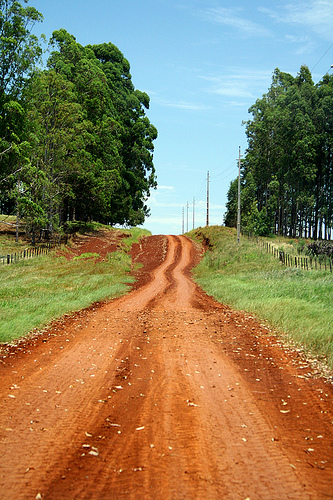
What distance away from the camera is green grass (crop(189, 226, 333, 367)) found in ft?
33.5

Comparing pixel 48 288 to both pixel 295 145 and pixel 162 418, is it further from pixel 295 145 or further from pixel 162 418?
pixel 295 145

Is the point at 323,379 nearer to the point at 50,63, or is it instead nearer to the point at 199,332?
the point at 199,332

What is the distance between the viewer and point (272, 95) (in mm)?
60438

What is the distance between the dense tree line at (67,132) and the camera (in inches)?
1045

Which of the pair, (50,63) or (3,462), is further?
(50,63)

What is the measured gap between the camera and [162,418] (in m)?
5.59

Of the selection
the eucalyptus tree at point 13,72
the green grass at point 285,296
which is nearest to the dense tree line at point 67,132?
the eucalyptus tree at point 13,72

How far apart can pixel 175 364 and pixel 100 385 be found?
187cm

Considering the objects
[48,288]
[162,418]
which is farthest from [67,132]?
[162,418]

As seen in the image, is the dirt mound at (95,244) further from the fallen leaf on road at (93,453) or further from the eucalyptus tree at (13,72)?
the fallen leaf on road at (93,453)

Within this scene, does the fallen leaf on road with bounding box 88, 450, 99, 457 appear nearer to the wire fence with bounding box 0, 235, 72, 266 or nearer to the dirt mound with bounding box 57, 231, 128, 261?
the wire fence with bounding box 0, 235, 72, 266

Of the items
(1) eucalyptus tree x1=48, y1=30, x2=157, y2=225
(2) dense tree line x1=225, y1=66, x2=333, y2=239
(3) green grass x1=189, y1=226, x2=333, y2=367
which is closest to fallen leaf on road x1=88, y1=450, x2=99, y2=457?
(3) green grass x1=189, y1=226, x2=333, y2=367

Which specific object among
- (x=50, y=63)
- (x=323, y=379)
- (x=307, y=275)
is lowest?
(x=323, y=379)

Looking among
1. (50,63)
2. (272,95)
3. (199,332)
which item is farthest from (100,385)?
(272,95)
